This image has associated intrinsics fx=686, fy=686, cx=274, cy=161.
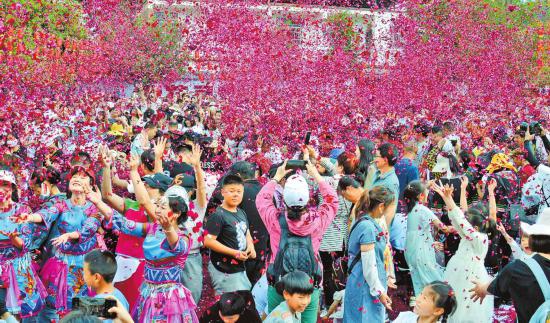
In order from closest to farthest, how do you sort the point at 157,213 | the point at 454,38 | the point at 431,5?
1. the point at 157,213
2. the point at 454,38
3. the point at 431,5

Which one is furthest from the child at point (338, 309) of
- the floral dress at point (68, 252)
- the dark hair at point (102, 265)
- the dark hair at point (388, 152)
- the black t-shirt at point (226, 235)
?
the dark hair at point (102, 265)

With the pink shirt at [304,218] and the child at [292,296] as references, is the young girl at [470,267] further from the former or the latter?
the child at [292,296]

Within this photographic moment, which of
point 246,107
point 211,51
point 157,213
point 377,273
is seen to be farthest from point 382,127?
point 157,213

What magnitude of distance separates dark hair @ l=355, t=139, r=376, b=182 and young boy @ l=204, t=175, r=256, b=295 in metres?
1.96

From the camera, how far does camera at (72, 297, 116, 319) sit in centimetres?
334

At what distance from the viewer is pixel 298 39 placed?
13.6 metres

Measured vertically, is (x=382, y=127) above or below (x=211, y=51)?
below

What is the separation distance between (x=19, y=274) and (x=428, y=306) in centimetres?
304

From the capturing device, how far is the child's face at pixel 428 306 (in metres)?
4.23

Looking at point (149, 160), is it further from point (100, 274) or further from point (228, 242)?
point (100, 274)

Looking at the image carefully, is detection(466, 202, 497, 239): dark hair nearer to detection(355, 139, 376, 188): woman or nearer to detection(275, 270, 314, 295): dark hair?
detection(355, 139, 376, 188): woman

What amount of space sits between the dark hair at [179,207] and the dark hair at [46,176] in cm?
163

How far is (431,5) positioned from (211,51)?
8.32m

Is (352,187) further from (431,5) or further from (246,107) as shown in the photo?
(431,5)
